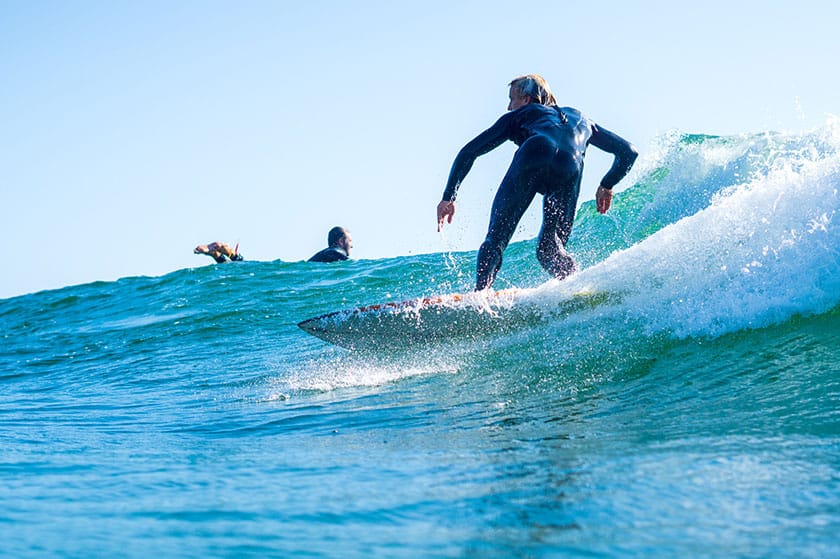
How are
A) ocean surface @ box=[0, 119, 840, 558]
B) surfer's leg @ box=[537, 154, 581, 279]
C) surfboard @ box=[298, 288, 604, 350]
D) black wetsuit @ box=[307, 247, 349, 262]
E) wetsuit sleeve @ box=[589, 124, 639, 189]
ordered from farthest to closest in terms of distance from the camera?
black wetsuit @ box=[307, 247, 349, 262] → wetsuit sleeve @ box=[589, 124, 639, 189] → surfer's leg @ box=[537, 154, 581, 279] → surfboard @ box=[298, 288, 604, 350] → ocean surface @ box=[0, 119, 840, 558]

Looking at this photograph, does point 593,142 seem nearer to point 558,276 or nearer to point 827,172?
point 558,276

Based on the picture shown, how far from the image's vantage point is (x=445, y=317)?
224 inches

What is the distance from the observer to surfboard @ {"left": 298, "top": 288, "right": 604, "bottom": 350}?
18.6 ft

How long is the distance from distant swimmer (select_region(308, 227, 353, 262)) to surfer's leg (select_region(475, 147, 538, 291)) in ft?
27.2

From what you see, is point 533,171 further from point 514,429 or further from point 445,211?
point 514,429

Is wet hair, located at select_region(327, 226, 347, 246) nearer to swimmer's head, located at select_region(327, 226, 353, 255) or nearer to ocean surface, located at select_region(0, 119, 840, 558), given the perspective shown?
swimmer's head, located at select_region(327, 226, 353, 255)

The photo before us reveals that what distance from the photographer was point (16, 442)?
4.33 metres

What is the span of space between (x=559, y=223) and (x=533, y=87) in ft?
3.31

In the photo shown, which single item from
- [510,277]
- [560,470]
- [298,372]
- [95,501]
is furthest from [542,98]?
[510,277]

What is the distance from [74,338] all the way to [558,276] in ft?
24.8

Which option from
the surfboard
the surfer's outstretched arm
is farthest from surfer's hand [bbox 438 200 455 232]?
the surfer's outstretched arm

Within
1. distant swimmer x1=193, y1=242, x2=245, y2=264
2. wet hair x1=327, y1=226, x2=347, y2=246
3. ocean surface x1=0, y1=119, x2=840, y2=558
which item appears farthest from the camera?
distant swimmer x1=193, y1=242, x2=245, y2=264

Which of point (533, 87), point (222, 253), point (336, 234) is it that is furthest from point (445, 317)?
point (222, 253)

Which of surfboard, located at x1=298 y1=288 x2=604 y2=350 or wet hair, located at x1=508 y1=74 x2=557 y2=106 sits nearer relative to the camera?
surfboard, located at x1=298 y1=288 x2=604 y2=350
